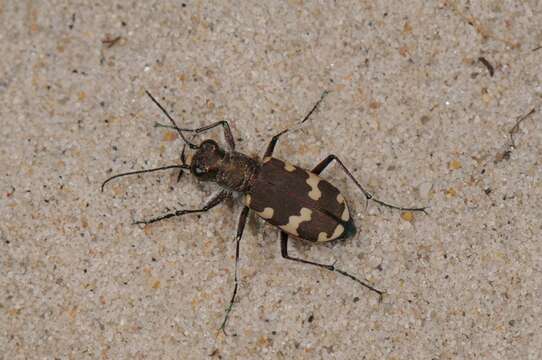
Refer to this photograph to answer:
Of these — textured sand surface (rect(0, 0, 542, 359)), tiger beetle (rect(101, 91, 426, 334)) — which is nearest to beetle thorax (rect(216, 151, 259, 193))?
tiger beetle (rect(101, 91, 426, 334))

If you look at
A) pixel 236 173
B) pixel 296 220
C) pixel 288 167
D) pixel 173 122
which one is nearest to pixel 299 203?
pixel 296 220

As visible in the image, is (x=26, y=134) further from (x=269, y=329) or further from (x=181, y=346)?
(x=269, y=329)

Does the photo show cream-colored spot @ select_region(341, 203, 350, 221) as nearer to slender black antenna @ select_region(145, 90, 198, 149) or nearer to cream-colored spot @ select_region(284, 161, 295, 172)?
cream-colored spot @ select_region(284, 161, 295, 172)

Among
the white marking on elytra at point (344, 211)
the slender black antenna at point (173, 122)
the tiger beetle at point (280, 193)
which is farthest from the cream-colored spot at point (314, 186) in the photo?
the slender black antenna at point (173, 122)

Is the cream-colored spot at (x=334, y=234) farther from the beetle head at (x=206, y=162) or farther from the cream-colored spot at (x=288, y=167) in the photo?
the beetle head at (x=206, y=162)

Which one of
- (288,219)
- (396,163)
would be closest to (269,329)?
(288,219)

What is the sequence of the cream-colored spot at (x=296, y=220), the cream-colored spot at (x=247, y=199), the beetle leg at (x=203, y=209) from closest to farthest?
the cream-colored spot at (x=296, y=220), the cream-colored spot at (x=247, y=199), the beetle leg at (x=203, y=209)

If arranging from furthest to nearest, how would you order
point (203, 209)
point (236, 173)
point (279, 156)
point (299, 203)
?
point (279, 156), point (203, 209), point (236, 173), point (299, 203)

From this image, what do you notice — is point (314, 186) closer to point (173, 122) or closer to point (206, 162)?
point (206, 162)
